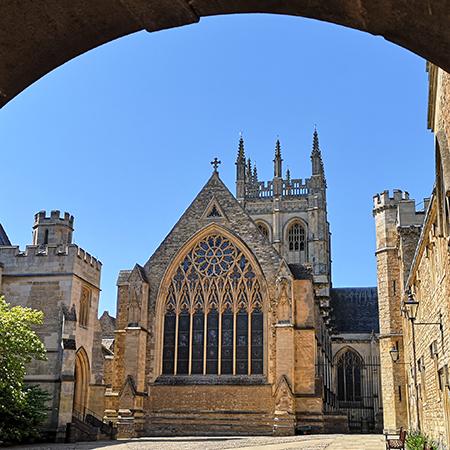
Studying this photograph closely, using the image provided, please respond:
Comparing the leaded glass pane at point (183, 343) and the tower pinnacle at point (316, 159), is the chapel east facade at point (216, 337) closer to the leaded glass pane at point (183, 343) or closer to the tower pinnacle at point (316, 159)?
the leaded glass pane at point (183, 343)

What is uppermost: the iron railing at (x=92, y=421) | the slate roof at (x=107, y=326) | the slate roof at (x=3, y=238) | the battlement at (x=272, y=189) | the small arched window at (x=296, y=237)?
the battlement at (x=272, y=189)

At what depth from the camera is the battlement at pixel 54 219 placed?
107 ft

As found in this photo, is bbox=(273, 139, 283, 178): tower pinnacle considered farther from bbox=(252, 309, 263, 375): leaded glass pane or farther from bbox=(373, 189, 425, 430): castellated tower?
bbox=(252, 309, 263, 375): leaded glass pane

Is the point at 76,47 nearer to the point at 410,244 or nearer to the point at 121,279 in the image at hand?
the point at 410,244

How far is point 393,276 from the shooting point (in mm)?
30391

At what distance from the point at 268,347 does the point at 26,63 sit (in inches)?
985

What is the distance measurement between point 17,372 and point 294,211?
148 ft

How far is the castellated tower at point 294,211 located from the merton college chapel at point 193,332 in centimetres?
2904

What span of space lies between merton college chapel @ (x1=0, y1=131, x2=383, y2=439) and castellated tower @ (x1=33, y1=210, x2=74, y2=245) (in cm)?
7

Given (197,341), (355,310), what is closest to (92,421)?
(197,341)

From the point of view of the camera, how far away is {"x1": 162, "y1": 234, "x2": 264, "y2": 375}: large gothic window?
27.9 metres

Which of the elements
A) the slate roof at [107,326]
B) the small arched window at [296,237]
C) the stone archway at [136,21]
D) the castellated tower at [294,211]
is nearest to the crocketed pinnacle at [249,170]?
the castellated tower at [294,211]

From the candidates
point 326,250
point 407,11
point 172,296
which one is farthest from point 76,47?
point 326,250

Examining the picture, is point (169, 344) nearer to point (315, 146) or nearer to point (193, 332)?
point (193, 332)
